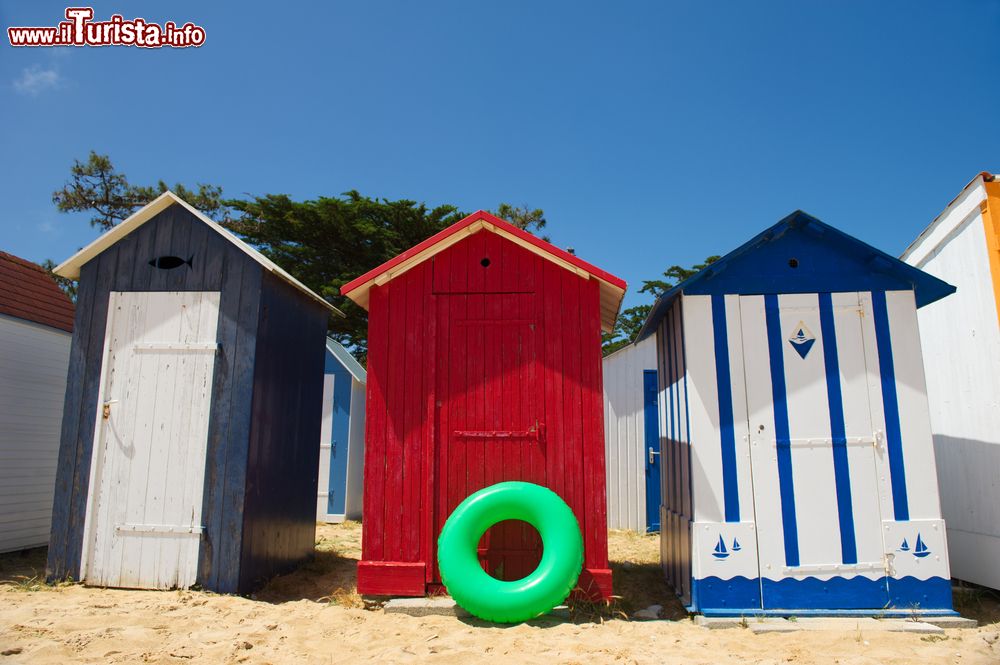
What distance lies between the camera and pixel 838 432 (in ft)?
15.9

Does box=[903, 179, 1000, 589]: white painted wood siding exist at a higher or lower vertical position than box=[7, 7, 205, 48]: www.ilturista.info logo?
lower

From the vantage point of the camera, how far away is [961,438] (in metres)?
5.71

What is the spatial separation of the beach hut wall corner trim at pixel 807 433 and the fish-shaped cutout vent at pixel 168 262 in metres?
4.69

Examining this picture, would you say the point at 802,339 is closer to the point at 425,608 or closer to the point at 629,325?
the point at 425,608

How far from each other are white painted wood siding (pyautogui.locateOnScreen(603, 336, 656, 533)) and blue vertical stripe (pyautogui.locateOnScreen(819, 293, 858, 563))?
438 centimetres

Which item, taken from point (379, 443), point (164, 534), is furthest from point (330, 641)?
point (164, 534)

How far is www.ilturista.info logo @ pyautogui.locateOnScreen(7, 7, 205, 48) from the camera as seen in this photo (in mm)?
7035

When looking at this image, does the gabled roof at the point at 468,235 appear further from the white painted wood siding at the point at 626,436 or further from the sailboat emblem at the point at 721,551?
the white painted wood siding at the point at 626,436

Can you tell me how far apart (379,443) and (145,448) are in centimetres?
227

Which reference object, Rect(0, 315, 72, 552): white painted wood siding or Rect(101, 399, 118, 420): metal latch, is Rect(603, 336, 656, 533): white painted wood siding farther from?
Rect(0, 315, 72, 552): white painted wood siding

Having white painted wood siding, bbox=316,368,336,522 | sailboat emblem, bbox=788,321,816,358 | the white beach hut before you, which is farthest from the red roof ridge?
white painted wood siding, bbox=316,368,336,522

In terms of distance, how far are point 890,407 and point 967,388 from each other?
4.74 ft

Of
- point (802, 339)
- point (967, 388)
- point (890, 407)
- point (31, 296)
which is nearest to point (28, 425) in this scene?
point (31, 296)

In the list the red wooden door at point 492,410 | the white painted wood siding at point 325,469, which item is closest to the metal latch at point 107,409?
the red wooden door at point 492,410
